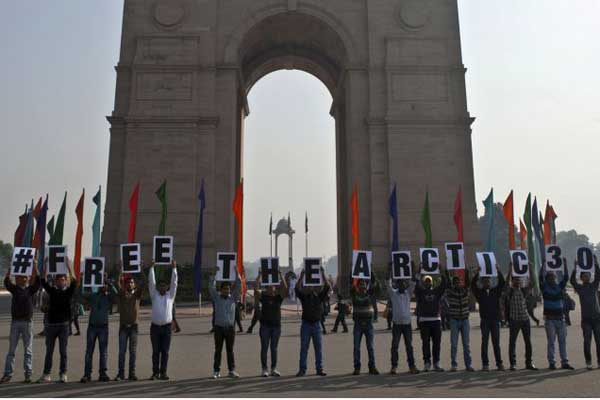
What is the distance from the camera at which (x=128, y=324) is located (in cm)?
984

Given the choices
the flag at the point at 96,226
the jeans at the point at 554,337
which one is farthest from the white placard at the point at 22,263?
Answer: the flag at the point at 96,226

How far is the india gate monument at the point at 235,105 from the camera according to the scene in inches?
1145

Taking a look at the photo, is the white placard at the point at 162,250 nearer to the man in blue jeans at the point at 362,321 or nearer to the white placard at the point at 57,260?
the white placard at the point at 57,260

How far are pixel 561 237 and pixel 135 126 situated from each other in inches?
7641

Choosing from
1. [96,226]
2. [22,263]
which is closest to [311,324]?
[22,263]

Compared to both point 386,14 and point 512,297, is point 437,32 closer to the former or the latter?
point 386,14

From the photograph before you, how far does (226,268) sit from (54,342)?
11.8 feet

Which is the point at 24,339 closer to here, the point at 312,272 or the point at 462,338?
the point at 312,272

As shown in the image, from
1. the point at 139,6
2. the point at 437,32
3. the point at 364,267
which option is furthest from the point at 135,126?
the point at 364,267

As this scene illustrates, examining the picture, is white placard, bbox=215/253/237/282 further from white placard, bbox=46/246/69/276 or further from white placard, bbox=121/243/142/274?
white placard, bbox=46/246/69/276

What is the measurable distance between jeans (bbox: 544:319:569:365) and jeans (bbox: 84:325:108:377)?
866 centimetres

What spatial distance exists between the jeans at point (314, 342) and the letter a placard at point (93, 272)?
4.26 metres

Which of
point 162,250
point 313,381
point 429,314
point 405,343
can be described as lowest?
point 313,381

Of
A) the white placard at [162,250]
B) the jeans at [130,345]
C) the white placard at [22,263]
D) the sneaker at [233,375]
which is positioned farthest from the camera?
the white placard at [162,250]
